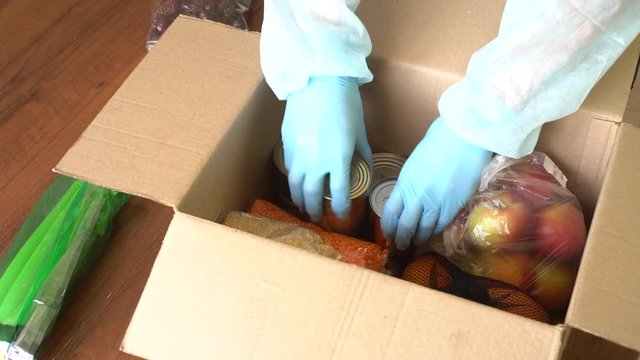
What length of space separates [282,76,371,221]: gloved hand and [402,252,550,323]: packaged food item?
134 mm

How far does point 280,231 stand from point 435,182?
20 cm

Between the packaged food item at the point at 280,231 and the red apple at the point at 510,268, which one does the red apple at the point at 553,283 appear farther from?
the packaged food item at the point at 280,231

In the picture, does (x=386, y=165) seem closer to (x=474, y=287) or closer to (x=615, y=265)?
(x=474, y=287)

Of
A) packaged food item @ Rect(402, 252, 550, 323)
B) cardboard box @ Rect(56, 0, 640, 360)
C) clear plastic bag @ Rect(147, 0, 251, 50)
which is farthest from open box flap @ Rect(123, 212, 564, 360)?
clear plastic bag @ Rect(147, 0, 251, 50)

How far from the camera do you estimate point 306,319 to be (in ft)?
1.60

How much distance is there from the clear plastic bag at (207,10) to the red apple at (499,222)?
2.26ft

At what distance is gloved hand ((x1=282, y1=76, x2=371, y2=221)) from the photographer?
71 centimetres

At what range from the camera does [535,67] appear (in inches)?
22.7

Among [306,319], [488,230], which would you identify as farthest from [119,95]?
[488,230]

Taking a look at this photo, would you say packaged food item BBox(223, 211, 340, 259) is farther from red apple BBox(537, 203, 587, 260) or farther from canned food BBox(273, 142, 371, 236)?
red apple BBox(537, 203, 587, 260)

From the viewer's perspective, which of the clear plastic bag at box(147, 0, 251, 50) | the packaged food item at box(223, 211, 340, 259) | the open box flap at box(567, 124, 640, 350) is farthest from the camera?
the clear plastic bag at box(147, 0, 251, 50)

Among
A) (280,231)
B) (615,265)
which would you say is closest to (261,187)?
(280,231)

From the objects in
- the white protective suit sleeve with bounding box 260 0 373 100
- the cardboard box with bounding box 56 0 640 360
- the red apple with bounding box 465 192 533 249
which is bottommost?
the red apple with bounding box 465 192 533 249

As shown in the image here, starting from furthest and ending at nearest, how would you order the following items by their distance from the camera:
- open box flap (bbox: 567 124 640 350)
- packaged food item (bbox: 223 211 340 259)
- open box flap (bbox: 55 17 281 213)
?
packaged food item (bbox: 223 211 340 259) < open box flap (bbox: 55 17 281 213) < open box flap (bbox: 567 124 640 350)
